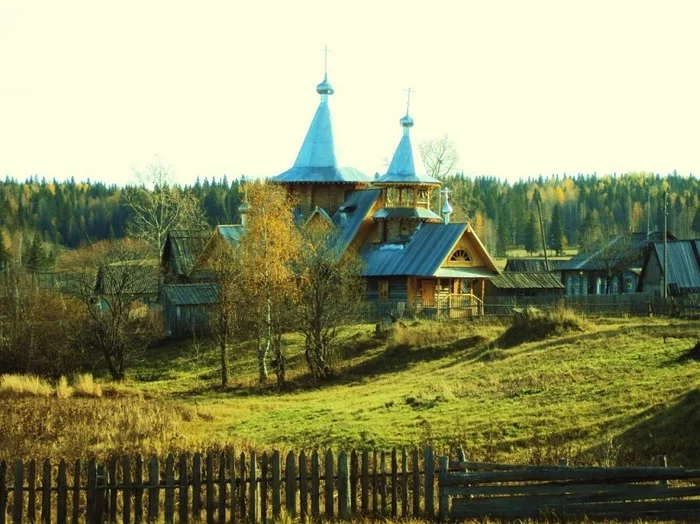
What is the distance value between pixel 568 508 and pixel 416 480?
1.93 meters

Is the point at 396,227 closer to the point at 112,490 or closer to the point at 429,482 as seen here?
the point at 429,482

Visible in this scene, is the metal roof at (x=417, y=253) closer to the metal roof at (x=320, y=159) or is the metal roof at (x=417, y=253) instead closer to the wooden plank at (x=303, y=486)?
the metal roof at (x=320, y=159)

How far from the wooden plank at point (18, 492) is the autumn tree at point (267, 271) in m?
26.5

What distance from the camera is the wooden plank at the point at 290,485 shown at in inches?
589

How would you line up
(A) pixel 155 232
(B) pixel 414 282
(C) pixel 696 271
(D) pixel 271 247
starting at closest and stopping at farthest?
(D) pixel 271 247 < (B) pixel 414 282 < (C) pixel 696 271 < (A) pixel 155 232

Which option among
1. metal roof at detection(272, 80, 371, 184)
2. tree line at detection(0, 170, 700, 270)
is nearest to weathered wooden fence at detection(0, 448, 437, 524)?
metal roof at detection(272, 80, 371, 184)

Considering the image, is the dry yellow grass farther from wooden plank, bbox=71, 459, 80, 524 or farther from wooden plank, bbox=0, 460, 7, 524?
wooden plank, bbox=71, 459, 80, 524

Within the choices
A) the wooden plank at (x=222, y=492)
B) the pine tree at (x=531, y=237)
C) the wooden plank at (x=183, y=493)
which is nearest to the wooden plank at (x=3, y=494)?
the wooden plank at (x=183, y=493)

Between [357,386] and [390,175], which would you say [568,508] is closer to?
[357,386]

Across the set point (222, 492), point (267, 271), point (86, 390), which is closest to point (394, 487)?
point (222, 492)

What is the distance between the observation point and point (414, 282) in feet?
179

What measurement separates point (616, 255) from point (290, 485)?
2514 inches

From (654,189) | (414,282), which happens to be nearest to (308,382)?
(414,282)

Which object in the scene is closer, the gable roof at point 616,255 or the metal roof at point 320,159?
the metal roof at point 320,159
